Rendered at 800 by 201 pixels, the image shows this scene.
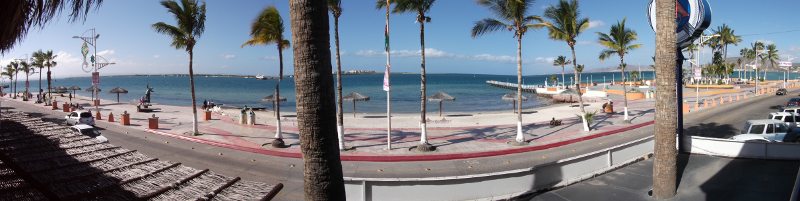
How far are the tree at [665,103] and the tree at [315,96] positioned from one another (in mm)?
8628

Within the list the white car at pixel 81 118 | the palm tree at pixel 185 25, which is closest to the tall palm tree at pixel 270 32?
the palm tree at pixel 185 25

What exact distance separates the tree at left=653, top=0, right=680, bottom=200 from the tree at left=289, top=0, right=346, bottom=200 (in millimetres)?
8628

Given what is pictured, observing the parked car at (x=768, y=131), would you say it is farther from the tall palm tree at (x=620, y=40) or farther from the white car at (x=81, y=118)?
the white car at (x=81, y=118)

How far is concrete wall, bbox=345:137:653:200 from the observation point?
8.27 meters

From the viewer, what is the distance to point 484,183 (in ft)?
29.8

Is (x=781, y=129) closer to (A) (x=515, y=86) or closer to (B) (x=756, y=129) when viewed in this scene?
(B) (x=756, y=129)

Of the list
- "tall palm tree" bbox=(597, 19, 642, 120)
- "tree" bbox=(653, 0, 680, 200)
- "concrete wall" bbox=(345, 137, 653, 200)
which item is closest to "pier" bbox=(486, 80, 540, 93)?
"tall palm tree" bbox=(597, 19, 642, 120)

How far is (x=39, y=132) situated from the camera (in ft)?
19.1

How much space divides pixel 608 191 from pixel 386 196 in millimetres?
5457

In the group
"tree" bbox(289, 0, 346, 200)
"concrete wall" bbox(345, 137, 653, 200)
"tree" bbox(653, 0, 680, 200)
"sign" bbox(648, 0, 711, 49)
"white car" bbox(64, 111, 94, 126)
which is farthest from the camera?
"white car" bbox(64, 111, 94, 126)

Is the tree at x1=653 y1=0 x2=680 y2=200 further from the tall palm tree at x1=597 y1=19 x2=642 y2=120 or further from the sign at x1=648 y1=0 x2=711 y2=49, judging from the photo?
the tall palm tree at x1=597 y1=19 x2=642 y2=120

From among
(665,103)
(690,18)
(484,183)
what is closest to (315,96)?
(484,183)

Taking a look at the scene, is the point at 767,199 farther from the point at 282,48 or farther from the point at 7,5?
the point at 282,48

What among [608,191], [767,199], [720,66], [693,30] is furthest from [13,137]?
[720,66]
